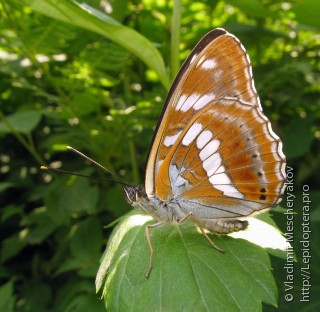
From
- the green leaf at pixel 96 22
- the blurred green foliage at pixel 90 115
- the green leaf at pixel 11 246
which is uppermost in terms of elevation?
the green leaf at pixel 96 22

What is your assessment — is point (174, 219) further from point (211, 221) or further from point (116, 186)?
point (116, 186)

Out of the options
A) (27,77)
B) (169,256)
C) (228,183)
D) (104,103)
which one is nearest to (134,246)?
(169,256)

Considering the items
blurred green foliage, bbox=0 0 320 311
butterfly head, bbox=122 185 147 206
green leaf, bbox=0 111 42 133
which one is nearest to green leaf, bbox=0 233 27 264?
blurred green foliage, bbox=0 0 320 311

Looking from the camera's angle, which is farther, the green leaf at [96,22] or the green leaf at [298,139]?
the green leaf at [298,139]

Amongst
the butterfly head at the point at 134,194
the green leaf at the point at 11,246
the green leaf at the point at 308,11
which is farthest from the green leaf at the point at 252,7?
the green leaf at the point at 11,246

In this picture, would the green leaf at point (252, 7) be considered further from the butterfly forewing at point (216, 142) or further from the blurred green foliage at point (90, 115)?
the butterfly forewing at point (216, 142)

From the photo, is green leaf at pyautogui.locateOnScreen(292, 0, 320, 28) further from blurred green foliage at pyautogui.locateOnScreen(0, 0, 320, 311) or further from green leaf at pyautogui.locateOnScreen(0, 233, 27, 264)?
green leaf at pyautogui.locateOnScreen(0, 233, 27, 264)
